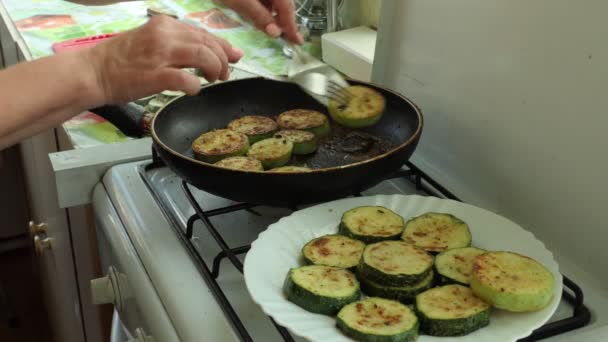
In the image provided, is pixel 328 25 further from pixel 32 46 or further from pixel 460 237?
pixel 460 237

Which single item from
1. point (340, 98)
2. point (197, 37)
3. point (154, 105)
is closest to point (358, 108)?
point (340, 98)

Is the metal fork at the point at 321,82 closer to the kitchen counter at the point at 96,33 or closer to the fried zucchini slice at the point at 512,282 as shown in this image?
the kitchen counter at the point at 96,33

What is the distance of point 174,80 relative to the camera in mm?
780

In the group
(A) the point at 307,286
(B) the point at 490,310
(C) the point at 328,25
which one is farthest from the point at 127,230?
(C) the point at 328,25

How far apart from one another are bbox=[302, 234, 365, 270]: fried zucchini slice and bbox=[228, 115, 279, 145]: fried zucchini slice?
0.26m

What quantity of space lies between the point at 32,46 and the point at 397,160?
1060mm

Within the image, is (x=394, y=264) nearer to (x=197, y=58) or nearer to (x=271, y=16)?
(x=197, y=58)

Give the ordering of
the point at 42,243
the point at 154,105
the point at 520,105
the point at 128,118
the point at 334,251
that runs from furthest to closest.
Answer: the point at 42,243
the point at 154,105
the point at 128,118
the point at 520,105
the point at 334,251

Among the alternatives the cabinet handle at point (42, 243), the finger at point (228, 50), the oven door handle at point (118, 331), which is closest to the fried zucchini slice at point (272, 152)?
the finger at point (228, 50)

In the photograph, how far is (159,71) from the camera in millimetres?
774

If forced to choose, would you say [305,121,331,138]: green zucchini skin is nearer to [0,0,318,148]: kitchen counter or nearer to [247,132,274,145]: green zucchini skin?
[247,132,274,145]: green zucchini skin

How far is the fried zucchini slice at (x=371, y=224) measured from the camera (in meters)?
0.70

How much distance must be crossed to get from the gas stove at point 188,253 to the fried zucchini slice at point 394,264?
10cm

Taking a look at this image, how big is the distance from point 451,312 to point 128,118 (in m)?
0.64
